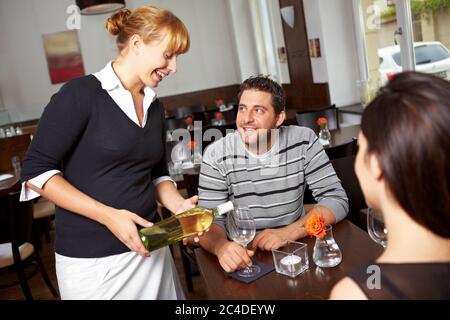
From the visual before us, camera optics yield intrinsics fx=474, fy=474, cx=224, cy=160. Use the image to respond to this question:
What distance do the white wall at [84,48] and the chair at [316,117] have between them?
4.53 m

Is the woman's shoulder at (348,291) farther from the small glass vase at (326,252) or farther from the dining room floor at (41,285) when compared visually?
the dining room floor at (41,285)

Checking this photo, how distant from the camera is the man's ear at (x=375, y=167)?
2.44 feet

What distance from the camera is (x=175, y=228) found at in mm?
1407

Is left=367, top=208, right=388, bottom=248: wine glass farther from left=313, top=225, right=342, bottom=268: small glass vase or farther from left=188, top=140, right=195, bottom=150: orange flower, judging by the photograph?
left=188, top=140, right=195, bottom=150: orange flower

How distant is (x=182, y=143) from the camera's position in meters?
3.43

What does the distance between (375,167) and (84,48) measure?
25.6ft

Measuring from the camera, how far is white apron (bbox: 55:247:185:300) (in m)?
1.52

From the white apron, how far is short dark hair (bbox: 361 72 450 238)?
1054mm

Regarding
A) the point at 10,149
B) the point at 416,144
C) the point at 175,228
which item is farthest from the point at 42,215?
the point at 416,144

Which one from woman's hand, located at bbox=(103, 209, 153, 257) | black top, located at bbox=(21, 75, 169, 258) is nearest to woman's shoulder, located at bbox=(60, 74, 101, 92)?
black top, located at bbox=(21, 75, 169, 258)

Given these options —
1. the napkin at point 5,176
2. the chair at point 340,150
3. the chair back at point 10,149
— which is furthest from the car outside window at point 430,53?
the chair back at point 10,149

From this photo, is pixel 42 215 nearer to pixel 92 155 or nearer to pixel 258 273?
pixel 92 155

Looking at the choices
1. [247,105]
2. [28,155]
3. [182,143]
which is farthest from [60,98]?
[182,143]
